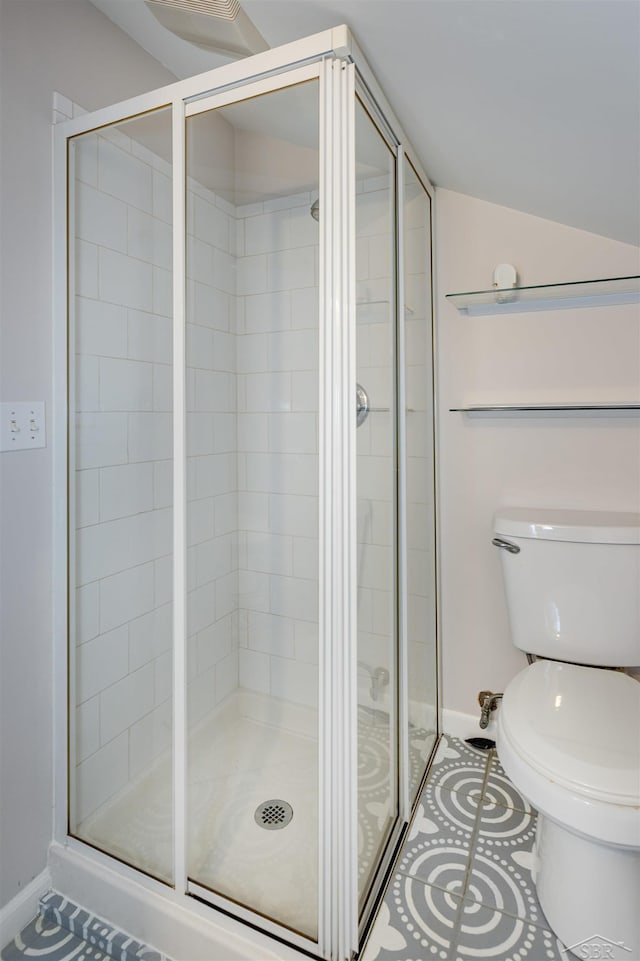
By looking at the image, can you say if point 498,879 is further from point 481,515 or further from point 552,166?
point 552,166

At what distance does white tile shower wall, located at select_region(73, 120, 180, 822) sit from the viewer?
127cm

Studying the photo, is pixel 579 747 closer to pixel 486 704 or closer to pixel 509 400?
pixel 486 704

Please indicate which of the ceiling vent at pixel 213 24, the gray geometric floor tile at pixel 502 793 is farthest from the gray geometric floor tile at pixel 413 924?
the ceiling vent at pixel 213 24

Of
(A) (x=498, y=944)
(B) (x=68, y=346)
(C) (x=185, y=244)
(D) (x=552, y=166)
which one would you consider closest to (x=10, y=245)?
(B) (x=68, y=346)

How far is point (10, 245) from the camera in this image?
1.21 meters

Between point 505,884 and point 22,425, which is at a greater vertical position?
point 22,425

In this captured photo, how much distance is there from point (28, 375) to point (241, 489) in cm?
58

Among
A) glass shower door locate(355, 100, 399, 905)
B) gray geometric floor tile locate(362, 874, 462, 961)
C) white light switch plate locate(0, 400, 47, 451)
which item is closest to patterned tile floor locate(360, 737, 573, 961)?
gray geometric floor tile locate(362, 874, 462, 961)

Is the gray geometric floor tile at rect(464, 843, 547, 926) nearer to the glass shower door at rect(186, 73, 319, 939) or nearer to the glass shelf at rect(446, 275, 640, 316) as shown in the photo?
the glass shower door at rect(186, 73, 319, 939)

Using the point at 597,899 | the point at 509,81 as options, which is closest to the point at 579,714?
the point at 597,899

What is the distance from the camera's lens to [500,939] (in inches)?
46.1

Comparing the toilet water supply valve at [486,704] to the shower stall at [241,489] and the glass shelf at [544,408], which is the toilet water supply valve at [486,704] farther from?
the glass shelf at [544,408]

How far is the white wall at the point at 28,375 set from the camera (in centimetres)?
120

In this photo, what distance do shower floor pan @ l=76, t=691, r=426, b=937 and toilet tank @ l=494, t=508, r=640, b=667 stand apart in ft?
1.82
